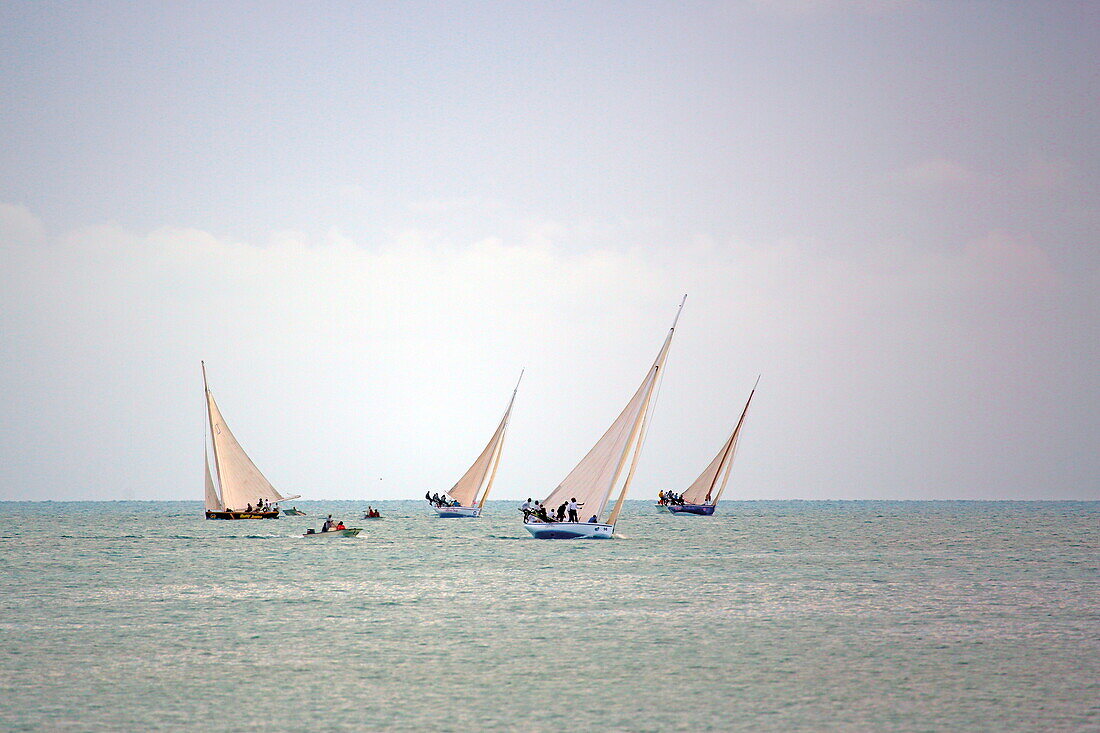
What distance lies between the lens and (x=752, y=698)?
2425cm

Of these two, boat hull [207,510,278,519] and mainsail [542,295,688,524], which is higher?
mainsail [542,295,688,524]

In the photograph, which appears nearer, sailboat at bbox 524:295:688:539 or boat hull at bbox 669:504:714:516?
sailboat at bbox 524:295:688:539

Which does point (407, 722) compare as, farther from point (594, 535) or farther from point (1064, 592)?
point (594, 535)

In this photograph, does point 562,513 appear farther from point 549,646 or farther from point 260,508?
point 260,508

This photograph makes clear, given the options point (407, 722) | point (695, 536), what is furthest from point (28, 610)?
point (695, 536)

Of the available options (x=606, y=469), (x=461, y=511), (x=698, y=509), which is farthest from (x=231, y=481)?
(x=698, y=509)

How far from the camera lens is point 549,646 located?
31.8 m

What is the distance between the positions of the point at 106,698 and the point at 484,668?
30.5 ft

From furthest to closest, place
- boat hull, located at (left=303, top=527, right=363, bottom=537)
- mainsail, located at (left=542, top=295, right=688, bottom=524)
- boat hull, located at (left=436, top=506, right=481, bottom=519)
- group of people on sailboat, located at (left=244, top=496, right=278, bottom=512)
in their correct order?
1. boat hull, located at (left=436, top=506, right=481, bottom=519)
2. group of people on sailboat, located at (left=244, top=496, right=278, bottom=512)
3. boat hull, located at (left=303, top=527, right=363, bottom=537)
4. mainsail, located at (left=542, top=295, right=688, bottom=524)

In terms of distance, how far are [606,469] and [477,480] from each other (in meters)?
53.6

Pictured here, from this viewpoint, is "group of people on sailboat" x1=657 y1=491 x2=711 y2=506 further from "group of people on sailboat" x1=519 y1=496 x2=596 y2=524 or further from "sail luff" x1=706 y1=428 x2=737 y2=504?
"group of people on sailboat" x1=519 y1=496 x2=596 y2=524

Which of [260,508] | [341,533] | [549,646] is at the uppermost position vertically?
[260,508]

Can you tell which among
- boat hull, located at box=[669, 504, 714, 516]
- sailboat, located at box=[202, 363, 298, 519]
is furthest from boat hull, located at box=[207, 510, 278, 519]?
boat hull, located at box=[669, 504, 714, 516]

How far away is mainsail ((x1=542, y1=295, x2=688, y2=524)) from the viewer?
227ft
